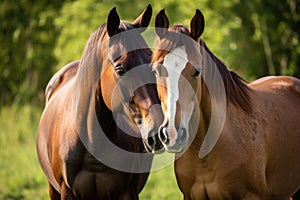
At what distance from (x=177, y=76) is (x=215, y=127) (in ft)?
1.95

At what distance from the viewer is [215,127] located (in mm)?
5027

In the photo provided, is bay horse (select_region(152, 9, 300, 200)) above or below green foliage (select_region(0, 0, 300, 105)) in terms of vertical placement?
above

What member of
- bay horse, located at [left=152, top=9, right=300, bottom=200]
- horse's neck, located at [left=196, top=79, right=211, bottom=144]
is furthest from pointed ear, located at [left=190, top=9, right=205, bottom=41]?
horse's neck, located at [left=196, top=79, right=211, bottom=144]

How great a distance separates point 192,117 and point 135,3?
5998 mm

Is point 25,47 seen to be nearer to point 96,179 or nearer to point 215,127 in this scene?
point 96,179

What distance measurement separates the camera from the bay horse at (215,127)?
15.2ft

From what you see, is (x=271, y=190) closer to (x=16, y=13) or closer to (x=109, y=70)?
(x=109, y=70)

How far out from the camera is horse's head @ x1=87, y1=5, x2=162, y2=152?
467cm

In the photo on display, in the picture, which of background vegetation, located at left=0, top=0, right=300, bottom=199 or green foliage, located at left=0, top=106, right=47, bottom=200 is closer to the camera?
green foliage, located at left=0, top=106, right=47, bottom=200

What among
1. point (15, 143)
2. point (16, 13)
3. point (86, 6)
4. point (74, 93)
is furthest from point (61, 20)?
point (74, 93)

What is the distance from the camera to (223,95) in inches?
201

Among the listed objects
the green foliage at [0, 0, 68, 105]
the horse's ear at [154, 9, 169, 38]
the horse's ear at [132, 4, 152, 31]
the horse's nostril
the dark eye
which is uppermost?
the horse's ear at [154, 9, 169, 38]

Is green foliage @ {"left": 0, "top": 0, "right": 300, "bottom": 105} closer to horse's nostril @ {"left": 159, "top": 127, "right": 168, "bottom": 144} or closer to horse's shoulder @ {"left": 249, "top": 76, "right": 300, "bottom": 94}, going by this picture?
horse's shoulder @ {"left": 249, "top": 76, "right": 300, "bottom": 94}

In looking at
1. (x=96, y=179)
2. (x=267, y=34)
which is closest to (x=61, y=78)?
(x=96, y=179)
